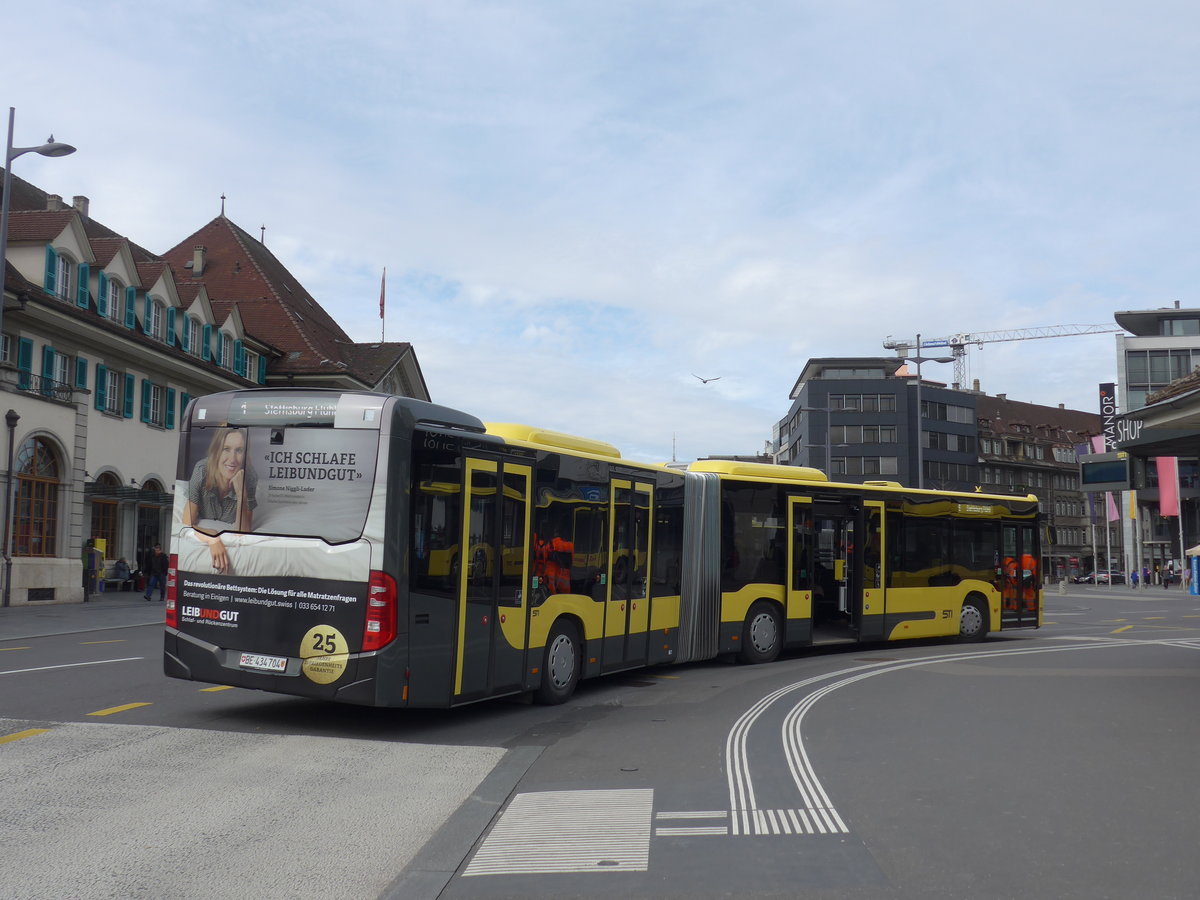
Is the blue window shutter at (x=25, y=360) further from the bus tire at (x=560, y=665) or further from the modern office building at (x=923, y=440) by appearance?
the modern office building at (x=923, y=440)

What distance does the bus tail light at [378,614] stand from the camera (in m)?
9.44

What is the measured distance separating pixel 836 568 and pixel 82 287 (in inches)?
1062

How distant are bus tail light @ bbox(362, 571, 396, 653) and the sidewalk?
13.0m

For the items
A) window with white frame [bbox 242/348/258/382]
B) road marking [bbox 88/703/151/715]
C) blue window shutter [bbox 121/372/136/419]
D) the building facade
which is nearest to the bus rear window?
road marking [bbox 88/703/151/715]

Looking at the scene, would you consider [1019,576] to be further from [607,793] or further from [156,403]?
[156,403]

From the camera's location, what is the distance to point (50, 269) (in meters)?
33.9

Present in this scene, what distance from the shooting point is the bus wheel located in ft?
55.3

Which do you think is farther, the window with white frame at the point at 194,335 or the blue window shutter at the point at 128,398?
the window with white frame at the point at 194,335

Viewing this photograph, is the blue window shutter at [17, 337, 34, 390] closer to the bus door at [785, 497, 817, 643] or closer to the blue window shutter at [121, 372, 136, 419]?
the blue window shutter at [121, 372, 136, 419]

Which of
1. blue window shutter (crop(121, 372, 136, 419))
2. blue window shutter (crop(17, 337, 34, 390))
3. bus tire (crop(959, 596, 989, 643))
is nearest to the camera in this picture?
bus tire (crop(959, 596, 989, 643))

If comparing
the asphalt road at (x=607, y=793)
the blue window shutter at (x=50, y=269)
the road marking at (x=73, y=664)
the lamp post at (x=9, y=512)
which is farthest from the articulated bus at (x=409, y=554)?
the blue window shutter at (x=50, y=269)

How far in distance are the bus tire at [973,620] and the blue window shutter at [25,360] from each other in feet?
83.3

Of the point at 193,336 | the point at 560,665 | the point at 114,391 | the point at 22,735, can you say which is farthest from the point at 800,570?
the point at 193,336

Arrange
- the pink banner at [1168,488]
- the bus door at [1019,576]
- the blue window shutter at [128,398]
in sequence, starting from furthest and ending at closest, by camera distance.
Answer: the pink banner at [1168,488]
the blue window shutter at [128,398]
the bus door at [1019,576]
